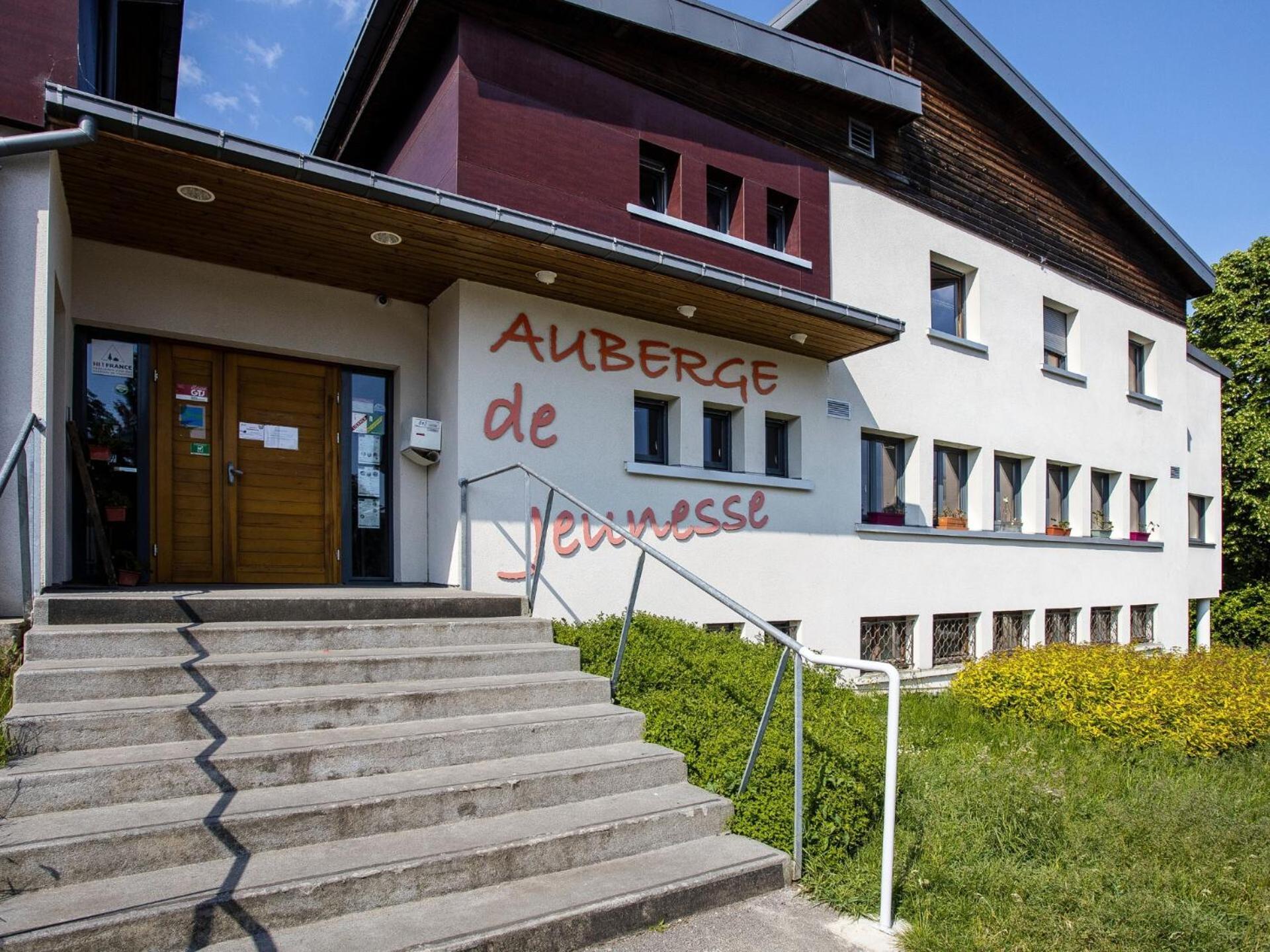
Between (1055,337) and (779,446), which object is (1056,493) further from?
(779,446)

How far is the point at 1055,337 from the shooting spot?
1438 centimetres

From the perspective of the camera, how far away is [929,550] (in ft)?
37.2

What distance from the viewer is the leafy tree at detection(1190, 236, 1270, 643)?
2127cm

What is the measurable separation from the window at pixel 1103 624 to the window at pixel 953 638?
11.4 ft

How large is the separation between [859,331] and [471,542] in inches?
186

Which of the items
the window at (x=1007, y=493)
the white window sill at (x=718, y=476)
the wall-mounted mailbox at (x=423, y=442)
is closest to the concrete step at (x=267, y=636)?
the wall-mounted mailbox at (x=423, y=442)

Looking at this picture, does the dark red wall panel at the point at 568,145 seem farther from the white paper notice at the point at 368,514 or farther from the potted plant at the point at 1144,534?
the potted plant at the point at 1144,534

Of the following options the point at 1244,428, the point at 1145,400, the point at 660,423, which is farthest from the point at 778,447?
the point at 1244,428

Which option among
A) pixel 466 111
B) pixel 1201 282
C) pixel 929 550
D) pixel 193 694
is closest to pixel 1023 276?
pixel 929 550

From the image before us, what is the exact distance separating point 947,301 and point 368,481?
29.2 ft

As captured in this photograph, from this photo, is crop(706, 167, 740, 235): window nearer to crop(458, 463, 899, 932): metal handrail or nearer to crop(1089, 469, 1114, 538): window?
crop(458, 463, 899, 932): metal handrail

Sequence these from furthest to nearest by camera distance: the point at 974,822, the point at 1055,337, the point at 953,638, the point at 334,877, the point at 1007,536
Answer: the point at 1055,337
the point at 1007,536
the point at 953,638
the point at 974,822
the point at 334,877

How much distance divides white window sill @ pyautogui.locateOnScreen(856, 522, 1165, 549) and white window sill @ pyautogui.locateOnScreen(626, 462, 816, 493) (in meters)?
1.29

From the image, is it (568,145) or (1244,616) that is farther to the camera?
(1244,616)
